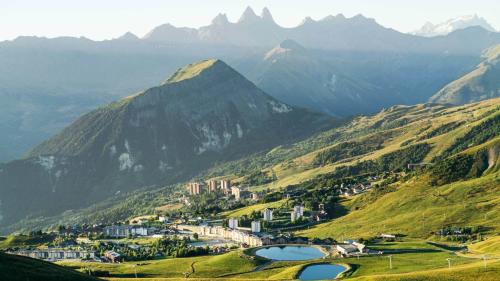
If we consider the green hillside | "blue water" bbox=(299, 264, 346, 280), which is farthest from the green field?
the green hillside

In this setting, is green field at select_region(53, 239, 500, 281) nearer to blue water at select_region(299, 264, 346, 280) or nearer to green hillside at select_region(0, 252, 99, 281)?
blue water at select_region(299, 264, 346, 280)

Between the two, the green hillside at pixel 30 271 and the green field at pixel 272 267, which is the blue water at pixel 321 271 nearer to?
the green field at pixel 272 267

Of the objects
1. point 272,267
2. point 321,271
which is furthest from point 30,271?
point 321,271

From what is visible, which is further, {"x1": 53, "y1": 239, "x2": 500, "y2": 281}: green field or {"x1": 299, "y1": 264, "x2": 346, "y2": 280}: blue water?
{"x1": 53, "y1": 239, "x2": 500, "y2": 281}: green field

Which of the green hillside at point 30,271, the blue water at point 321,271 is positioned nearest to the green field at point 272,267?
the blue water at point 321,271

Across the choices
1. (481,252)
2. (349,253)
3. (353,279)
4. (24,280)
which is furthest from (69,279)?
(481,252)

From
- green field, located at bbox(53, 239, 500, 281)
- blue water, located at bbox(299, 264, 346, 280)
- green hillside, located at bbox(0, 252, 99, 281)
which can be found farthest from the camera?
green field, located at bbox(53, 239, 500, 281)

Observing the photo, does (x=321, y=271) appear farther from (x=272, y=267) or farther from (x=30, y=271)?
(x=30, y=271)
